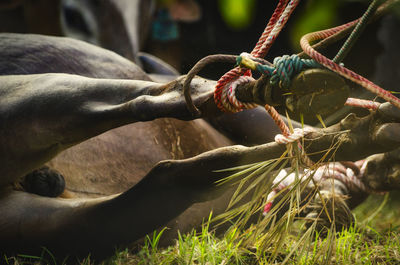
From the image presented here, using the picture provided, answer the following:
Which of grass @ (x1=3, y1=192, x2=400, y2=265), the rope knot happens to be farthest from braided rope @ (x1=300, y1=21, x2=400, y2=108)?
grass @ (x1=3, y1=192, x2=400, y2=265)

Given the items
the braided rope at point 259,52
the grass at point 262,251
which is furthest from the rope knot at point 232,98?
the grass at point 262,251

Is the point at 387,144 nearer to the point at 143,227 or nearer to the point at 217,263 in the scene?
the point at 217,263

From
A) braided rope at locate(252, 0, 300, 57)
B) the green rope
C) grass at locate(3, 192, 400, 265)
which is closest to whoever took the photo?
the green rope

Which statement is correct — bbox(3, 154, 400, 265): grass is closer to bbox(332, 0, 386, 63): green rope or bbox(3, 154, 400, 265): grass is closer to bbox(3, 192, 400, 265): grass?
bbox(3, 192, 400, 265): grass

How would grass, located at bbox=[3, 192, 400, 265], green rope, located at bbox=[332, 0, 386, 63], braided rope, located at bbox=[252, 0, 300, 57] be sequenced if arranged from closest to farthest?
green rope, located at bbox=[332, 0, 386, 63]
braided rope, located at bbox=[252, 0, 300, 57]
grass, located at bbox=[3, 192, 400, 265]

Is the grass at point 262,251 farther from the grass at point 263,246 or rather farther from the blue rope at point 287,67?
the blue rope at point 287,67

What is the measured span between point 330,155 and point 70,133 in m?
0.62

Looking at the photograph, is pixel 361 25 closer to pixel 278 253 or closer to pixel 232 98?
pixel 232 98

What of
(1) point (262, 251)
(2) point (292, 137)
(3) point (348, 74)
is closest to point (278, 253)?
(1) point (262, 251)

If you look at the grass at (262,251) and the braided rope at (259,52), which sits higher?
the braided rope at (259,52)

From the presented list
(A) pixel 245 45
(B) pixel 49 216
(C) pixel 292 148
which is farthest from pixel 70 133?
(A) pixel 245 45

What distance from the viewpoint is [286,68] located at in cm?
91

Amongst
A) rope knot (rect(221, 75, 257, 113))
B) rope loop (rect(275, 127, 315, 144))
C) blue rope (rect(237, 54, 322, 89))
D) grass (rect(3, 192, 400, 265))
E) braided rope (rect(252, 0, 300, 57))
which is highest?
braided rope (rect(252, 0, 300, 57))

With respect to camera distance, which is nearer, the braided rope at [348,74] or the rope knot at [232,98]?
the braided rope at [348,74]
